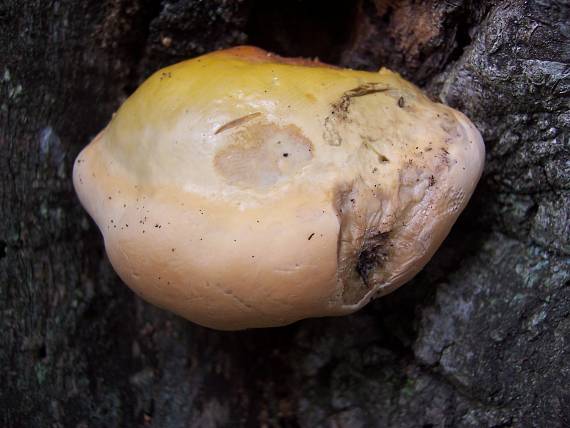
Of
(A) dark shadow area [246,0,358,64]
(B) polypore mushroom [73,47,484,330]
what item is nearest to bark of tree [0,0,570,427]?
(A) dark shadow area [246,0,358,64]

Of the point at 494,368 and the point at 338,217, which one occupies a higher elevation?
the point at 338,217

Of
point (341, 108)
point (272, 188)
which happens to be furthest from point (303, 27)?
point (272, 188)

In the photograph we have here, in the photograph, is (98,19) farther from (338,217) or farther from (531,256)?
(531,256)

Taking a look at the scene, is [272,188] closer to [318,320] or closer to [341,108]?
[341,108]

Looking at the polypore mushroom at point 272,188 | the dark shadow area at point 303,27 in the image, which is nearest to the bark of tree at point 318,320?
the dark shadow area at point 303,27

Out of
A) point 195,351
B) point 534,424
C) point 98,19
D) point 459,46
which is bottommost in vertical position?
point 195,351

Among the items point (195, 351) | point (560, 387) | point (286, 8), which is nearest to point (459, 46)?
point (286, 8)

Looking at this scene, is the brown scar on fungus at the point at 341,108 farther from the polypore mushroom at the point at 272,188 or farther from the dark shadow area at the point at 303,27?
the dark shadow area at the point at 303,27
